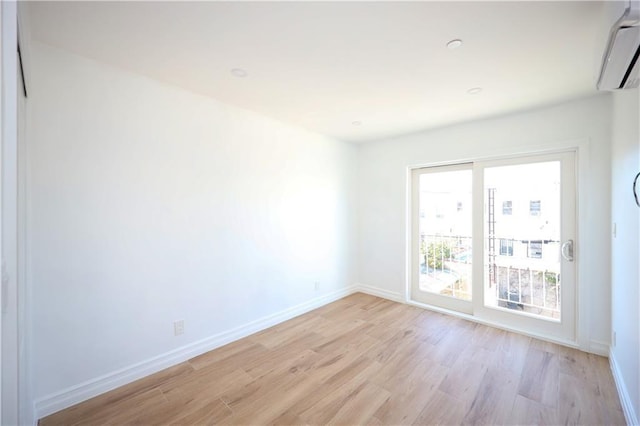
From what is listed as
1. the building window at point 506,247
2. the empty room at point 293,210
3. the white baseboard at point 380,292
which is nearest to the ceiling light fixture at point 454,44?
the empty room at point 293,210

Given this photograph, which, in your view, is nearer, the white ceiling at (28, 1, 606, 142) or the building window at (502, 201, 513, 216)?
the white ceiling at (28, 1, 606, 142)

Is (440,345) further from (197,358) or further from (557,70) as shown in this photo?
(557,70)

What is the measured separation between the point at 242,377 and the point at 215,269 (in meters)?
1.04

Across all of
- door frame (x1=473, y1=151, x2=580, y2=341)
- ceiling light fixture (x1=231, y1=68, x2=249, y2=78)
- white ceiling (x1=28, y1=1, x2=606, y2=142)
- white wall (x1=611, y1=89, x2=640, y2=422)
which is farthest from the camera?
door frame (x1=473, y1=151, x2=580, y2=341)

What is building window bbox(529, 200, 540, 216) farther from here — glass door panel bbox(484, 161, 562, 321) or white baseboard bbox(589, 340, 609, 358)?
white baseboard bbox(589, 340, 609, 358)

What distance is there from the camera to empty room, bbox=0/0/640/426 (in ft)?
5.32

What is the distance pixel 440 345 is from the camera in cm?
279

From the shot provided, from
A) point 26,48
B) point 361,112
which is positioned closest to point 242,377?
point 26,48

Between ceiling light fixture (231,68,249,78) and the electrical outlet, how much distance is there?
89.6 inches

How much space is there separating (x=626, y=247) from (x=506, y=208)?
129 centimetres

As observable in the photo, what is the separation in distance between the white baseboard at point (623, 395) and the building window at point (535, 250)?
3.40 ft

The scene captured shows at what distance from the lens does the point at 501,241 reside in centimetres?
326

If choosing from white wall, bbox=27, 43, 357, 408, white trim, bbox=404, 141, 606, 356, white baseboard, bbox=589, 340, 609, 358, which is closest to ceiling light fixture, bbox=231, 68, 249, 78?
white wall, bbox=27, 43, 357, 408

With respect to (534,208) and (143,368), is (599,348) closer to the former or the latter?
(534,208)
